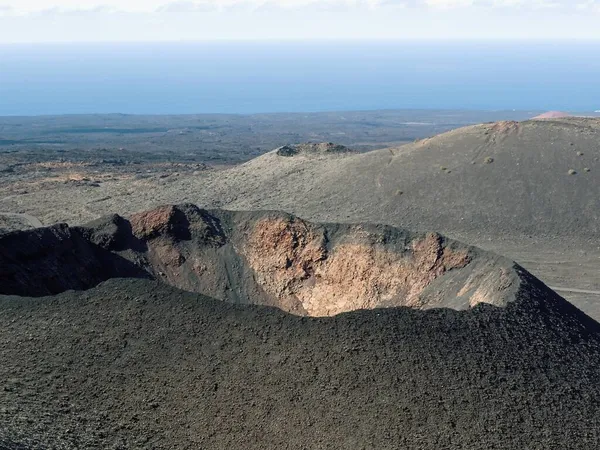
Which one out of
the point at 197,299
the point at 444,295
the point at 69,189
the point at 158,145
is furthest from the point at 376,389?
the point at 158,145

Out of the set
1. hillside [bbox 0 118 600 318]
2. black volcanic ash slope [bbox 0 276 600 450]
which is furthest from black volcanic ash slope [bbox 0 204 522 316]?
hillside [bbox 0 118 600 318]

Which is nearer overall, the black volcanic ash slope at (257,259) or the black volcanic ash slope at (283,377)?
the black volcanic ash slope at (283,377)

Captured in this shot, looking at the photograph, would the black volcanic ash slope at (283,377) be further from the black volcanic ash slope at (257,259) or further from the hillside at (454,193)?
the hillside at (454,193)

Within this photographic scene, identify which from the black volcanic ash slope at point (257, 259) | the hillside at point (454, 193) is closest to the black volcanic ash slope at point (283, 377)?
the black volcanic ash slope at point (257, 259)

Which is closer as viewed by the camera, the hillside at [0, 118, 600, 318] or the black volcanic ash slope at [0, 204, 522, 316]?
the black volcanic ash slope at [0, 204, 522, 316]

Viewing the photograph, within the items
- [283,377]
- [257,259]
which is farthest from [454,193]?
[283,377]

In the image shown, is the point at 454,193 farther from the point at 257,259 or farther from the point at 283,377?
the point at 283,377

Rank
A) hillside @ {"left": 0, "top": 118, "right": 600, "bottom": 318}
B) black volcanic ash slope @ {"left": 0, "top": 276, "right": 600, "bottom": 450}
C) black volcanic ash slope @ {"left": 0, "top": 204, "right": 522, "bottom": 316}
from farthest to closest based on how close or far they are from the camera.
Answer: hillside @ {"left": 0, "top": 118, "right": 600, "bottom": 318}, black volcanic ash slope @ {"left": 0, "top": 204, "right": 522, "bottom": 316}, black volcanic ash slope @ {"left": 0, "top": 276, "right": 600, "bottom": 450}

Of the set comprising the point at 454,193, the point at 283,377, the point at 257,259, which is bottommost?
the point at 454,193

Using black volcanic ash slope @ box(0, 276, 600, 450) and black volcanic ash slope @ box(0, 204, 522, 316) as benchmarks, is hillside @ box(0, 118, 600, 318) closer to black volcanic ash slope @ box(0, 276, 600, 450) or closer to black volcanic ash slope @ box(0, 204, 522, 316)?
black volcanic ash slope @ box(0, 204, 522, 316)

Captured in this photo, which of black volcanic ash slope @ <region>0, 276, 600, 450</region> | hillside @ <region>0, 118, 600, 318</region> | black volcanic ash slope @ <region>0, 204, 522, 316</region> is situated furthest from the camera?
hillside @ <region>0, 118, 600, 318</region>
